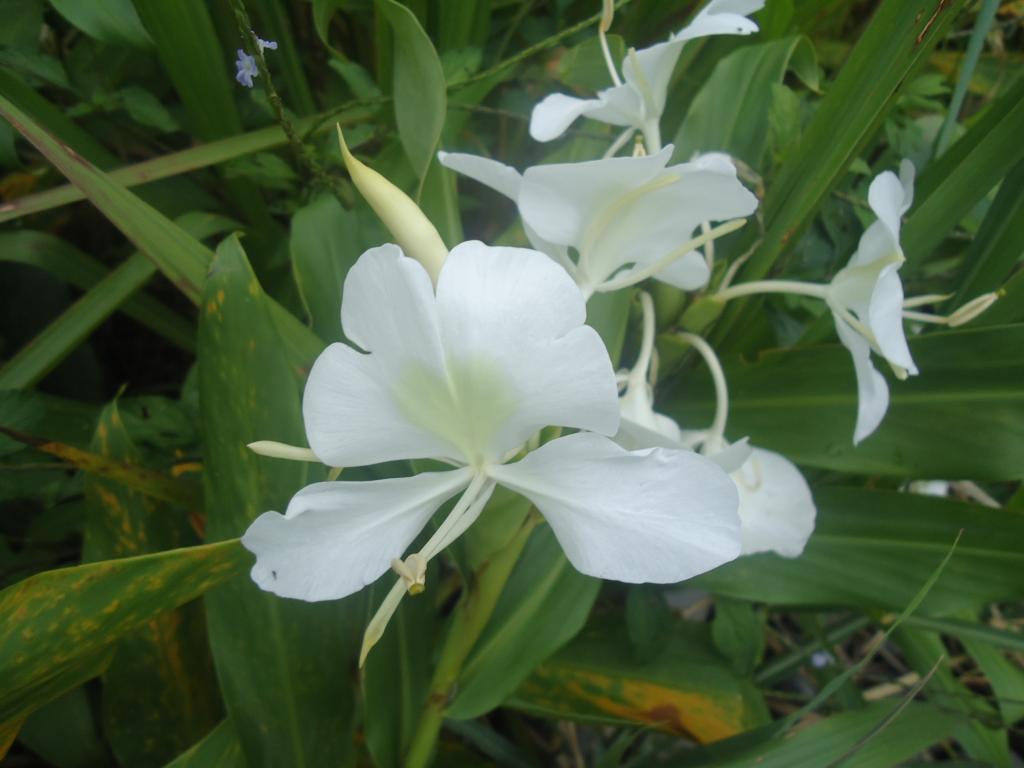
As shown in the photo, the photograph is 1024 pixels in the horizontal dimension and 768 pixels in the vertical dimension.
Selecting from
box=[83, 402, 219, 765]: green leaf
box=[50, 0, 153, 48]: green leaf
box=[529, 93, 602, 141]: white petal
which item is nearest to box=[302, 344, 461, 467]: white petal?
box=[529, 93, 602, 141]: white petal

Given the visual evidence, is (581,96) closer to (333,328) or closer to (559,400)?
(333,328)

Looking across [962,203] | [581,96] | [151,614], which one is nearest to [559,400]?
[151,614]

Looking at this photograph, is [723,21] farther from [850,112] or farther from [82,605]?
[82,605]

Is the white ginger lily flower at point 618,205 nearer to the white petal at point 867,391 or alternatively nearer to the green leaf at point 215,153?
the white petal at point 867,391

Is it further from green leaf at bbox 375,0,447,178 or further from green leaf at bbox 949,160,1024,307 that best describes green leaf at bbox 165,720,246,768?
green leaf at bbox 949,160,1024,307

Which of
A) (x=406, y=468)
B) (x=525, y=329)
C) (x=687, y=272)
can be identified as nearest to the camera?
(x=525, y=329)

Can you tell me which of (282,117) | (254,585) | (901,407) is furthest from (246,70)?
(901,407)
